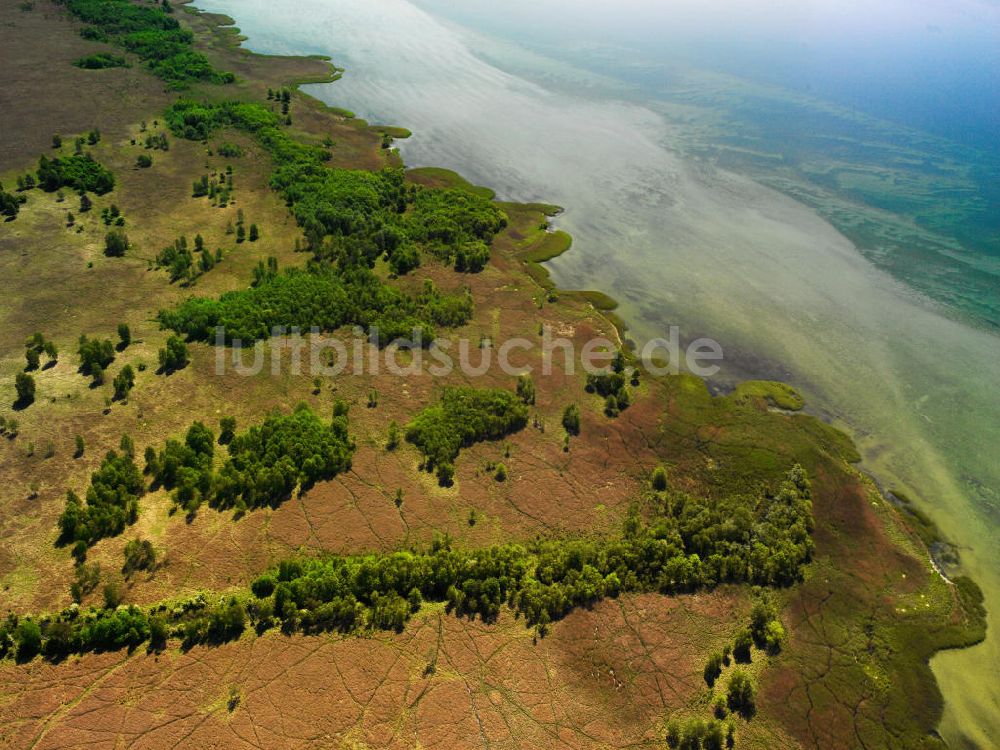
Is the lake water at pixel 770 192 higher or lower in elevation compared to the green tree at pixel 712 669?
higher

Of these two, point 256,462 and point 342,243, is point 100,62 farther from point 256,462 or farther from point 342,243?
point 256,462

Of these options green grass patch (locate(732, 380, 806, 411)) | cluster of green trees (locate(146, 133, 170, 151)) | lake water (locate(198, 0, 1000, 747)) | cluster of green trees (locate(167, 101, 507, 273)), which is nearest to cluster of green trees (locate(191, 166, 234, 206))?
cluster of green trees (locate(167, 101, 507, 273))

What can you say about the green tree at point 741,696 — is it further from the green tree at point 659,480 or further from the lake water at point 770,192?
the green tree at point 659,480

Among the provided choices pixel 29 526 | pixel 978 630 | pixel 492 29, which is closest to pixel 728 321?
pixel 978 630

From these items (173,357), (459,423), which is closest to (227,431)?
(173,357)

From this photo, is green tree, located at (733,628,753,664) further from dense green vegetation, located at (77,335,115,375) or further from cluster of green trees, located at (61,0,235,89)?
cluster of green trees, located at (61,0,235,89)

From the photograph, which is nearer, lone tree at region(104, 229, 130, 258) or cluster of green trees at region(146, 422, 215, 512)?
cluster of green trees at region(146, 422, 215, 512)

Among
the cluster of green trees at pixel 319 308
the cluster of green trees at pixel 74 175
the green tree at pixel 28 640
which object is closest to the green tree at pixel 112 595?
the green tree at pixel 28 640
